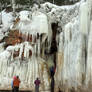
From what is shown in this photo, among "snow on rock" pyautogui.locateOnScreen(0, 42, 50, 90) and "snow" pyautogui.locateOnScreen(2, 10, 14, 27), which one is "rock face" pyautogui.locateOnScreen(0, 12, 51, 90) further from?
"snow" pyautogui.locateOnScreen(2, 10, 14, 27)

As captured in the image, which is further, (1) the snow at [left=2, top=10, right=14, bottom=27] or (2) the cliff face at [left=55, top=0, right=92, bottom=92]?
(1) the snow at [left=2, top=10, right=14, bottom=27]

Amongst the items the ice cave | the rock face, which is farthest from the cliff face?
the rock face

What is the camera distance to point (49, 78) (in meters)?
13.6

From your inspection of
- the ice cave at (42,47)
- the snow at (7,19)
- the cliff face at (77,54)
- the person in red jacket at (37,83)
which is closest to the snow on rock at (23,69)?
the ice cave at (42,47)

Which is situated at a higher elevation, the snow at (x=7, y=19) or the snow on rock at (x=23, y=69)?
the snow at (x=7, y=19)

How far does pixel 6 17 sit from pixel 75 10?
653 centimetres

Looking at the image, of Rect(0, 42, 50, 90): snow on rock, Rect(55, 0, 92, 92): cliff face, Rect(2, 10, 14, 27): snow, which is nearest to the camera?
Rect(55, 0, 92, 92): cliff face

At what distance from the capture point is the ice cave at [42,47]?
11.7 meters

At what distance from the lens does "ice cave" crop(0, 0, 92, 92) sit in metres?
11.7

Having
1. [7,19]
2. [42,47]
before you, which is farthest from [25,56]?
[7,19]

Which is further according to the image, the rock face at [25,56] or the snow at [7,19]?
the snow at [7,19]

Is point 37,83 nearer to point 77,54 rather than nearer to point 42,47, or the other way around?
point 42,47

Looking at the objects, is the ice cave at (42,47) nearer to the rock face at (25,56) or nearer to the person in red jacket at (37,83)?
the rock face at (25,56)

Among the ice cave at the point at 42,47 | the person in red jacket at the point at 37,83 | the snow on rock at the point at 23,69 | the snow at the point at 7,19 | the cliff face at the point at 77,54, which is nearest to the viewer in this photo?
the cliff face at the point at 77,54
